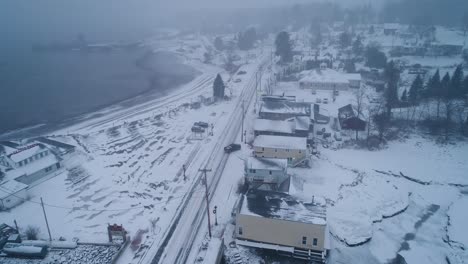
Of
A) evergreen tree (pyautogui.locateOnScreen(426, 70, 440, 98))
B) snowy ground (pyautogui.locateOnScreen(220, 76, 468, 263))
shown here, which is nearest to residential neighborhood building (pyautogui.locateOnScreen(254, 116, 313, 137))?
snowy ground (pyautogui.locateOnScreen(220, 76, 468, 263))

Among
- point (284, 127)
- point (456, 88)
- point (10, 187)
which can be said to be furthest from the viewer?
point (456, 88)

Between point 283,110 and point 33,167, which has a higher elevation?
point 283,110

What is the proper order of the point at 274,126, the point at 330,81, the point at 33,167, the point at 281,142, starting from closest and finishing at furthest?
the point at 33,167 → the point at 281,142 → the point at 274,126 → the point at 330,81

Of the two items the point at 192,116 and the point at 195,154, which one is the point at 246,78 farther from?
the point at 195,154

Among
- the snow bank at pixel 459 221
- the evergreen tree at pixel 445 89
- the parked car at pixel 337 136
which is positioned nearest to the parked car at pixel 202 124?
the parked car at pixel 337 136

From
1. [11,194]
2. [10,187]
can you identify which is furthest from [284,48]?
[11,194]

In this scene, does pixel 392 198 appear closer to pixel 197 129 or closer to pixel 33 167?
pixel 197 129

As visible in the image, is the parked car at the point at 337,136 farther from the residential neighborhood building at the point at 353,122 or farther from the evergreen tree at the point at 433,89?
the evergreen tree at the point at 433,89
